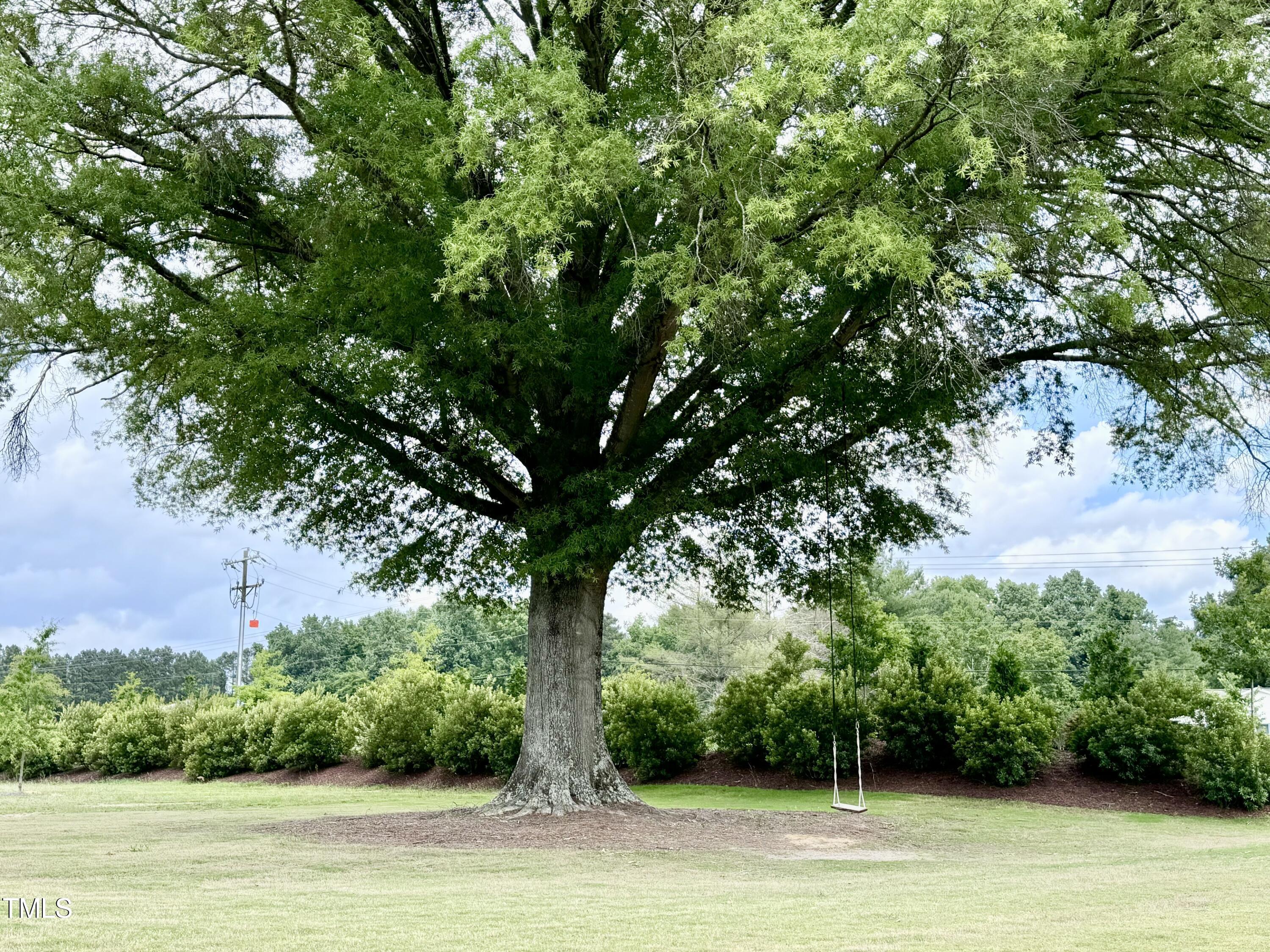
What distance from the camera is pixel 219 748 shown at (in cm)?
2602

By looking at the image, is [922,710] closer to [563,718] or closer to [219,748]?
[563,718]

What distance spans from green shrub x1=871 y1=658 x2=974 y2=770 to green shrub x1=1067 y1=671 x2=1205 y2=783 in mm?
2152

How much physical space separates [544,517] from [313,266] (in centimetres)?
396

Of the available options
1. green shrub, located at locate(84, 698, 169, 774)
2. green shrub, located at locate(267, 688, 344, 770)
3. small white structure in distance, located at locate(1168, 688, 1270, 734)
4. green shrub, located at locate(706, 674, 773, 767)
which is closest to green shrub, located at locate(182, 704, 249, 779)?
green shrub, located at locate(267, 688, 344, 770)

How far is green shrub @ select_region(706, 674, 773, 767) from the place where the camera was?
771 inches

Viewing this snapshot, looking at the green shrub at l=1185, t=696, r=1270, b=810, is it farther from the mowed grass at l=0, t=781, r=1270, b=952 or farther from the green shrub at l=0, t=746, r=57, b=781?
the green shrub at l=0, t=746, r=57, b=781

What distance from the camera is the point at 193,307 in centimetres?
1298

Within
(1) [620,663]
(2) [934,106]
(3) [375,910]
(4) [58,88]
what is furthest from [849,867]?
(1) [620,663]

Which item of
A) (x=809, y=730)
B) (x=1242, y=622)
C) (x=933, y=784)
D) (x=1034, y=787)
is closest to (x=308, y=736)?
(x=809, y=730)

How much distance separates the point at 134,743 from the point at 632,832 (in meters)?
22.2

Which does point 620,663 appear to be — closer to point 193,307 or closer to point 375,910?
point 193,307

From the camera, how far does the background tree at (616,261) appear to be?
942 centimetres

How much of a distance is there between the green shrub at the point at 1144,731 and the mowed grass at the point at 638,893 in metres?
3.11

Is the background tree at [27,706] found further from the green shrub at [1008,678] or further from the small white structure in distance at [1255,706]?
the small white structure in distance at [1255,706]
